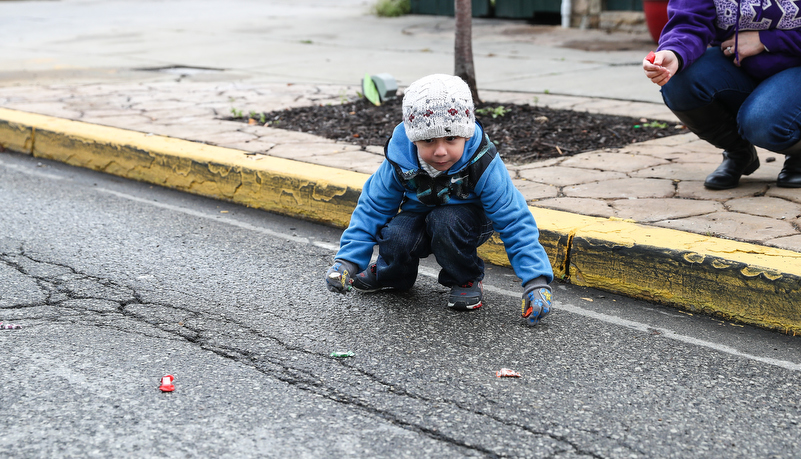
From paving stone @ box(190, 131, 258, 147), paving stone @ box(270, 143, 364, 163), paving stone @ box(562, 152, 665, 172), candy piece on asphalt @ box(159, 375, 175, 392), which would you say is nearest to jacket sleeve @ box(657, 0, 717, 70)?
paving stone @ box(562, 152, 665, 172)

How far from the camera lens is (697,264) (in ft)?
8.97

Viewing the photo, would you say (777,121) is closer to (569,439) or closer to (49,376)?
(569,439)

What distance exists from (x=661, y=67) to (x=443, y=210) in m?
1.07

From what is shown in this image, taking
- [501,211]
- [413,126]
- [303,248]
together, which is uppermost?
[413,126]

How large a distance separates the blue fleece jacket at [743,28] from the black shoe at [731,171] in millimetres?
350

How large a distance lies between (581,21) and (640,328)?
9147 mm

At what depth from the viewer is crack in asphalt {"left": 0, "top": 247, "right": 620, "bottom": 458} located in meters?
2.03

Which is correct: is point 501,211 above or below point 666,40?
below

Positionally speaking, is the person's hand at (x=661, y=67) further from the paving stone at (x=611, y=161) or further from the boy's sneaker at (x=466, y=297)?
the boy's sneaker at (x=466, y=297)

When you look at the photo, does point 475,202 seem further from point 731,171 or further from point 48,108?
point 48,108

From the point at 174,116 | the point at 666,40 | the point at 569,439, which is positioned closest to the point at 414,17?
the point at 174,116

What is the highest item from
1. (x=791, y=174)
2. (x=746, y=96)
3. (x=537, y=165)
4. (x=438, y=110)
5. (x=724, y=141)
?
(x=438, y=110)

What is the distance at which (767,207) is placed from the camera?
10.8 feet

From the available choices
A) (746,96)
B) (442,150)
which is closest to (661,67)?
(746,96)
